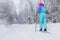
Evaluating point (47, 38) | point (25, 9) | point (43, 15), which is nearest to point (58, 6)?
point (25, 9)

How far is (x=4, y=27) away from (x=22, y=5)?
2862 mm

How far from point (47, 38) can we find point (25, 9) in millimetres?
4802

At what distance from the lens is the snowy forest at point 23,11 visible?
10992mm

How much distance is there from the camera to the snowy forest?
10992 mm

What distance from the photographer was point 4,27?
951cm

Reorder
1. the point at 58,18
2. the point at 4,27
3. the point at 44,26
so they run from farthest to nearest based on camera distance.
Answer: the point at 58,18 < the point at 4,27 < the point at 44,26

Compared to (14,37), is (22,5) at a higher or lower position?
higher

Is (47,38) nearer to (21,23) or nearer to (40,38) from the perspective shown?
(40,38)

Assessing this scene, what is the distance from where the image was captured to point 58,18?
1258 cm

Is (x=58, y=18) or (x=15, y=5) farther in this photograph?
(x=58, y=18)

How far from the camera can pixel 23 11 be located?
467 inches

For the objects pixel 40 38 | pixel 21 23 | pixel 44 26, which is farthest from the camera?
pixel 21 23

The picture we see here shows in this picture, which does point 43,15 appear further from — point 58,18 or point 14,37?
point 58,18

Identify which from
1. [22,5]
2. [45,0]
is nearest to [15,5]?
[22,5]
